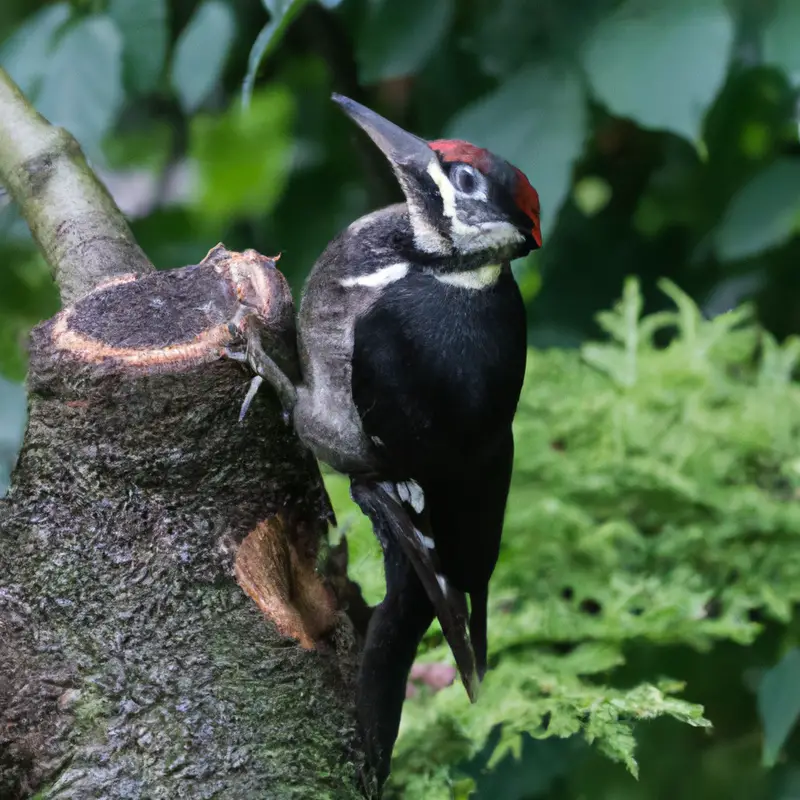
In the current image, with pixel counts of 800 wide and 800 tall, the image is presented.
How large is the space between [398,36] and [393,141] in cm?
70

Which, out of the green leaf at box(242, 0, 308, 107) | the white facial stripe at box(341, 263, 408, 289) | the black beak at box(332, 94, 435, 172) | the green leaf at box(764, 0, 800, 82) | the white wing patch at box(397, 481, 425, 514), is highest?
the green leaf at box(242, 0, 308, 107)

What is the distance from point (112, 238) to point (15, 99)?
24 centimetres

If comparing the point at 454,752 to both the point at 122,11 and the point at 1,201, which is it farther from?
the point at 122,11

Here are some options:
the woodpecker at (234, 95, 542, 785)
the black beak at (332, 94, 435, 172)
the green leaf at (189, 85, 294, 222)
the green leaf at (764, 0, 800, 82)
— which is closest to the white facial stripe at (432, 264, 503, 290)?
the woodpecker at (234, 95, 542, 785)

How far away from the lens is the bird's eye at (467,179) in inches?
41.4

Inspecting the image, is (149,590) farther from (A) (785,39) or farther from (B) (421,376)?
(A) (785,39)

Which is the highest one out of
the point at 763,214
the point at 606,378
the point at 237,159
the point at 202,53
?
the point at 202,53

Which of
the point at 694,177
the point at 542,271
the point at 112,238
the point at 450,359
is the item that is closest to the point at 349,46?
the point at 542,271

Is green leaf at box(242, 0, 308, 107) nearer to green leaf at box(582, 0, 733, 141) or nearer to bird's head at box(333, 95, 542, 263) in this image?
bird's head at box(333, 95, 542, 263)

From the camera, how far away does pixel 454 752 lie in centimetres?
128

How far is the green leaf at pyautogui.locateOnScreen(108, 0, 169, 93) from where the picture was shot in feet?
5.64

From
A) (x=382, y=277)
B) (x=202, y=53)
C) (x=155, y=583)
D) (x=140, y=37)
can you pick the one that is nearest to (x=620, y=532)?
(x=382, y=277)

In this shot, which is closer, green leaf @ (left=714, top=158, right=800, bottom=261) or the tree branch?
the tree branch

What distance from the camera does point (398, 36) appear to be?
5.66ft
